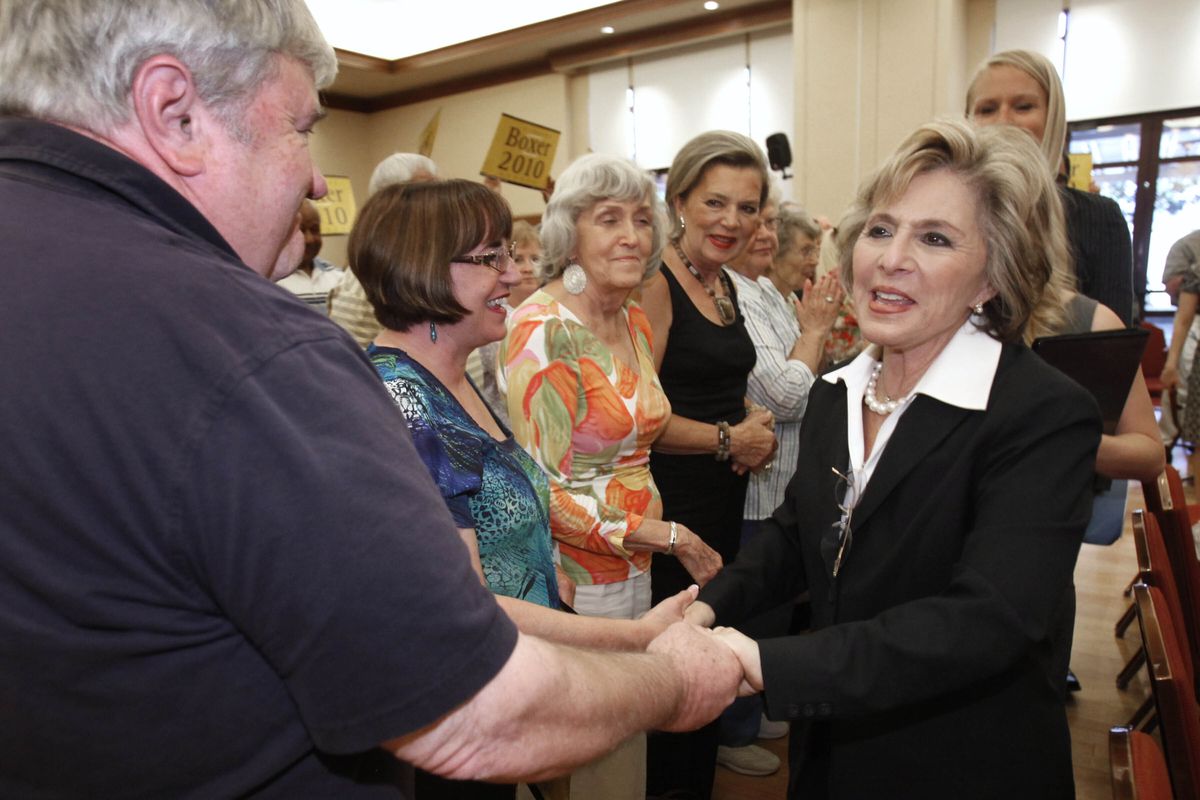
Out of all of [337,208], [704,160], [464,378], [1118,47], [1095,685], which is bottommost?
[1095,685]


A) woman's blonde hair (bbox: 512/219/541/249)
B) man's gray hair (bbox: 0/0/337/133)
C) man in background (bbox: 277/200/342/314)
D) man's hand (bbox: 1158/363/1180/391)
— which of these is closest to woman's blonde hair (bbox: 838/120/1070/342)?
man's gray hair (bbox: 0/0/337/133)

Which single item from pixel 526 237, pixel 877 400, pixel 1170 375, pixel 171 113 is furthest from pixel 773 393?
pixel 1170 375

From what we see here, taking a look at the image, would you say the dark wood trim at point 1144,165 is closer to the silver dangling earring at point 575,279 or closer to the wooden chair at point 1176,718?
the silver dangling earring at point 575,279

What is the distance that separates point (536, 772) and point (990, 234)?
44.2 inches

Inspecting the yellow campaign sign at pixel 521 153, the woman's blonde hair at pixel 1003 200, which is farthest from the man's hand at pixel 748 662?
the yellow campaign sign at pixel 521 153

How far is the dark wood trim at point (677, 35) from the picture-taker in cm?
842

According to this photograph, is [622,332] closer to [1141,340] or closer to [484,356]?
[484,356]

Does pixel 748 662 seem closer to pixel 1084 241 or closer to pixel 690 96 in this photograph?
pixel 1084 241

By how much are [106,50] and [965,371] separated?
1.20m

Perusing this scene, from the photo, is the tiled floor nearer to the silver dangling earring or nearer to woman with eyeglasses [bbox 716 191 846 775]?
woman with eyeglasses [bbox 716 191 846 775]

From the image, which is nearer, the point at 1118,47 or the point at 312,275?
the point at 312,275

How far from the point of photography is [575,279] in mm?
2205

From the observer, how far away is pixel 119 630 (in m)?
0.66

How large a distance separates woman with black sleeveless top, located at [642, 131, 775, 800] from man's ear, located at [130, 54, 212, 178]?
170 centimetres
